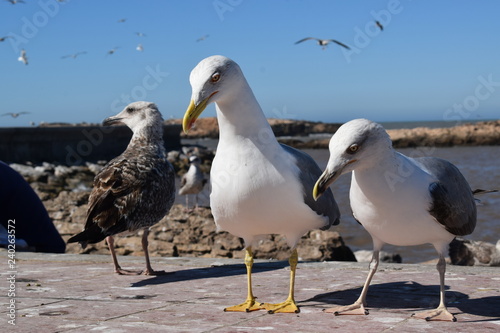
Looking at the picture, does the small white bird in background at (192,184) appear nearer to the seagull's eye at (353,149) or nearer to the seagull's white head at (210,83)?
the seagull's white head at (210,83)

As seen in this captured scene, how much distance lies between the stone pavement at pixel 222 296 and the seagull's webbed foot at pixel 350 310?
2.6 inches

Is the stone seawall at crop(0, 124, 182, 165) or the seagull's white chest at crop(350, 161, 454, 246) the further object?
the stone seawall at crop(0, 124, 182, 165)

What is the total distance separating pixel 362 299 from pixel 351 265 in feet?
6.50

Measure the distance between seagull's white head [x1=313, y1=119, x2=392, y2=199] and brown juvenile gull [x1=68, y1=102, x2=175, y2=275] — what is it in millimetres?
2603

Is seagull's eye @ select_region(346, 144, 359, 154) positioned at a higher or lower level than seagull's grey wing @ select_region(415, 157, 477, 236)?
higher

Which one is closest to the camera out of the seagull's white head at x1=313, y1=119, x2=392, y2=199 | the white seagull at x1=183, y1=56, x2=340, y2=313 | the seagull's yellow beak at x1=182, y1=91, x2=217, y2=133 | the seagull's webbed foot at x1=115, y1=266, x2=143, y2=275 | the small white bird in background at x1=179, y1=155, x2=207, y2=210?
the seagull's white head at x1=313, y1=119, x2=392, y2=199

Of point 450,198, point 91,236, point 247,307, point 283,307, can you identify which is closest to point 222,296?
point 247,307

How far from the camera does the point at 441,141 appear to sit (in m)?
53.9

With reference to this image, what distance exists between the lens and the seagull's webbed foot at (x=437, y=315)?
402cm

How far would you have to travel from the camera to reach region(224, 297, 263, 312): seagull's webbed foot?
14.4 feet

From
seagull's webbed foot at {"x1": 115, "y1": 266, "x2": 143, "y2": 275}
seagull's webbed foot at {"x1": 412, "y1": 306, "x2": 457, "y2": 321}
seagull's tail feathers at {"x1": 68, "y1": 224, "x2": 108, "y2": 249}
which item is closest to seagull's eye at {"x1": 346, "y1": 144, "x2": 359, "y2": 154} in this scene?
seagull's webbed foot at {"x1": 412, "y1": 306, "x2": 457, "y2": 321}

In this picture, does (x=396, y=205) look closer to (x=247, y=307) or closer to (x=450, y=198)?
(x=450, y=198)

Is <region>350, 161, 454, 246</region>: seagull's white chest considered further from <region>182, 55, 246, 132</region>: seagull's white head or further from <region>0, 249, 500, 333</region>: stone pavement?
<region>182, 55, 246, 132</region>: seagull's white head

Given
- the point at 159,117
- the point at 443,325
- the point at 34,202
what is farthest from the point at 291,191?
the point at 34,202
